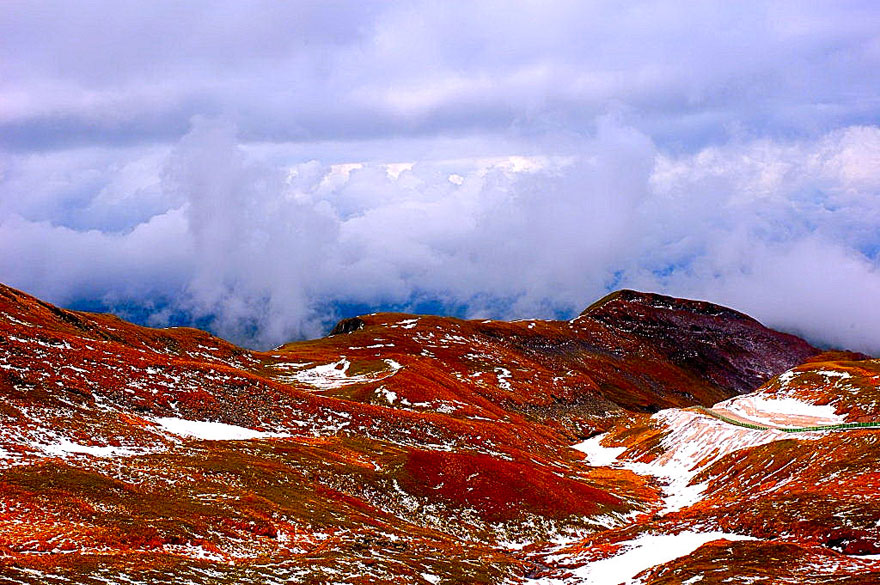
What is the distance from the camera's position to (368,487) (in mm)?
65375

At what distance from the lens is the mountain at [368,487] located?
37.7 meters

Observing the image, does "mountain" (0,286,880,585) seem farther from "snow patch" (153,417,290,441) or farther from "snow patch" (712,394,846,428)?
"snow patch" (712,394,846,428)

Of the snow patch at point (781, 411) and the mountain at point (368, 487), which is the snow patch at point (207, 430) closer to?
the mountain at point (368, 487)

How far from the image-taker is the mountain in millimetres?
37656

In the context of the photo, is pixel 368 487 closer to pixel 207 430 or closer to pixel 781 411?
pixel 207 430

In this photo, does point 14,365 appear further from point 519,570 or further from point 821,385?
point 821,385

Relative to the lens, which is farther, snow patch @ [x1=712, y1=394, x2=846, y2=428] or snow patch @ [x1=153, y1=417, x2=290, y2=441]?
snow patch @ [x1=712, y1=394, x2=846, y2=428]

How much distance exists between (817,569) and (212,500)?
1554 inches

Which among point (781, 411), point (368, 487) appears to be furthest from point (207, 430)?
point (781, 411)

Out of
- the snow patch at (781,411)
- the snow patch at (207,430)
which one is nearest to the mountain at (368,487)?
the snow patch at (207,430)

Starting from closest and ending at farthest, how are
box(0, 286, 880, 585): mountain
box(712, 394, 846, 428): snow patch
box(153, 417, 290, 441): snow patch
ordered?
box(0, 286, 880, 585): mountain
box(153, 417, 290, 441): snow patch
box(712, 394, 846, 428): snow patch

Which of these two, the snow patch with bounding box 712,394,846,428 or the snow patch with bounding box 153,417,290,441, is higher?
the snow patch with bounding box 153,417,290,441

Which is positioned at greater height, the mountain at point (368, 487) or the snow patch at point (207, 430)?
the snow patch at point (207, 430)

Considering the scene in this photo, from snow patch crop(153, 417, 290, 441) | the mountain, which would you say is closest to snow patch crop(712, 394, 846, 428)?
the mountain
